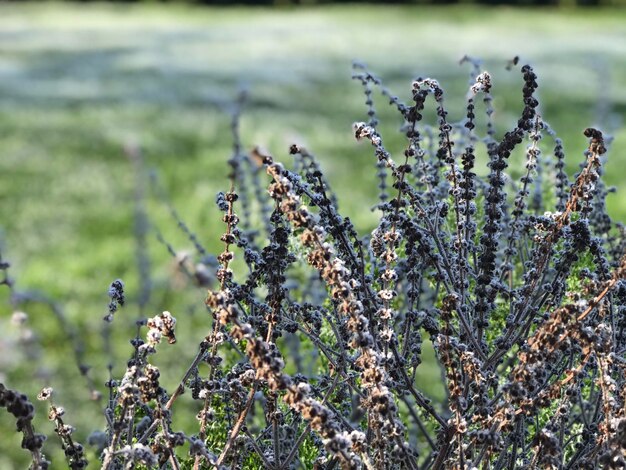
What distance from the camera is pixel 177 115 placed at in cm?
1320

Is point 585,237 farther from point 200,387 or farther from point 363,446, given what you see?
point 200,387

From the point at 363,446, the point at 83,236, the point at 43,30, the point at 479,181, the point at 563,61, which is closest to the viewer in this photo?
the point at 363,446

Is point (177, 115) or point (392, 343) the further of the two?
point (177, 115)

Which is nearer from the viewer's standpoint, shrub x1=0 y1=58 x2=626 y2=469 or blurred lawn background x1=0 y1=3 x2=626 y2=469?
shrub x1=0 y1=58 x2=626 y2=469

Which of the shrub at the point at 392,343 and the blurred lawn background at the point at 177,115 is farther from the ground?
the blurred lawn background at the point at 177,115

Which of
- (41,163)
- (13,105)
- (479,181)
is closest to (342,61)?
(13,105)

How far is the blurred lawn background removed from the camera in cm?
571

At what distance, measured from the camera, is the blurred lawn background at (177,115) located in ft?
18.7

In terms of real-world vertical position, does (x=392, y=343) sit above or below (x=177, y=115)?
below

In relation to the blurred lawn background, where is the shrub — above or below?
below

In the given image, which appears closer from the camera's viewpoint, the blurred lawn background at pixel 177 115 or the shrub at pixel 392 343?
the shrub at pixel 392 343

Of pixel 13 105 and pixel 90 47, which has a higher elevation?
pixel 90 47

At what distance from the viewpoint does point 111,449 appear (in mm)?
1529

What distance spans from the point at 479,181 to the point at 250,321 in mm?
1002
